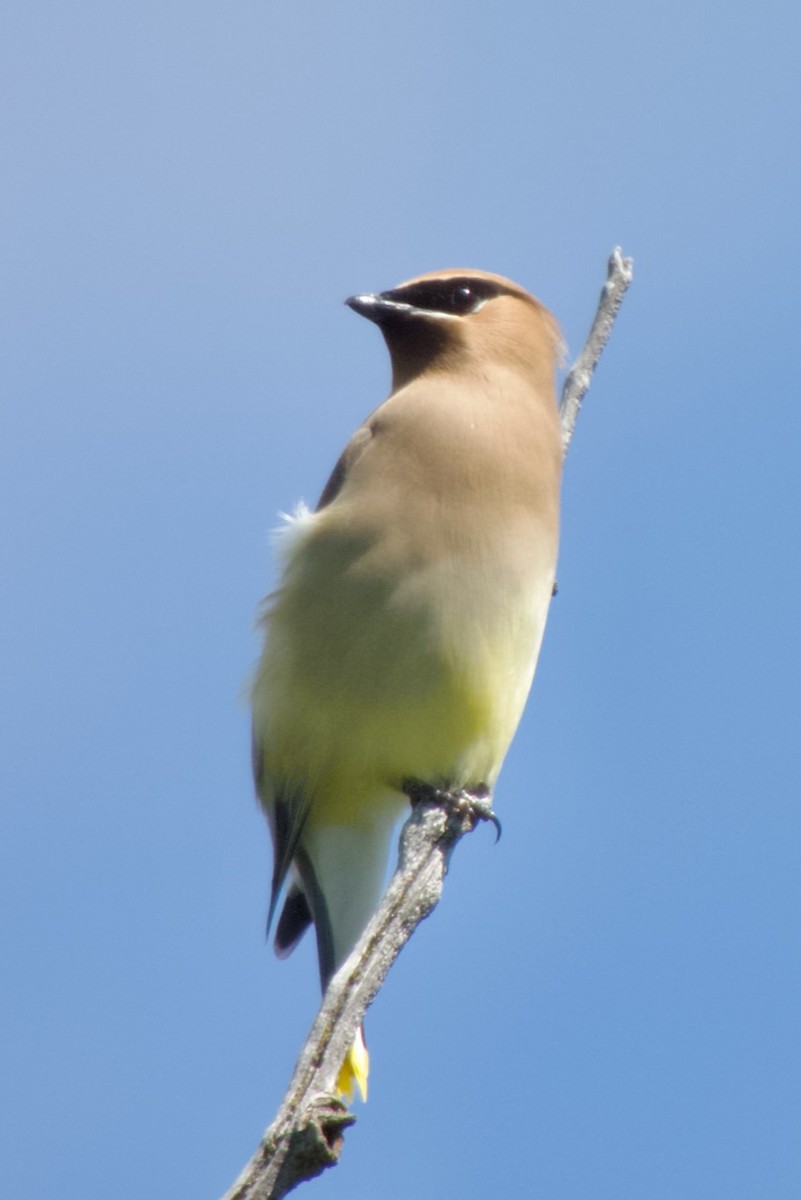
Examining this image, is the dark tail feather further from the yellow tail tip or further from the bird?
the yellow tail tip

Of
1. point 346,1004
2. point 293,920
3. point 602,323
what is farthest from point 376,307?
point 346,1004

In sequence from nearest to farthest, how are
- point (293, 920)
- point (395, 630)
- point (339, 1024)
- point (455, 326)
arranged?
point (339, 1024) → point (395, 630) → point (293, 920) → point (455, 326)

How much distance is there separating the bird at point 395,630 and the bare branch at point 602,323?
0.13 meters

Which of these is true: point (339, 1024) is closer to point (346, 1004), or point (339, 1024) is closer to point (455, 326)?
point (346, 1004)

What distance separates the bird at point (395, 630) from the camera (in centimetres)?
462

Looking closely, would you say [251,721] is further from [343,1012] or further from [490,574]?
[343,1012]

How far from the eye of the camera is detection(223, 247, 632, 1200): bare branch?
2.77 meters

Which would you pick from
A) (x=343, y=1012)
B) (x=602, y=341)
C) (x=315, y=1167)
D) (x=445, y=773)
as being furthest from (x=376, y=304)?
(x=315, y=1167)

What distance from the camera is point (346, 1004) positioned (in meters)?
3.22

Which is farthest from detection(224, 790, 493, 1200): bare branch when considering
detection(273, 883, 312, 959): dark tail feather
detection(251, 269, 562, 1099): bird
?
detection(273, 883, 312, 959): dark tail feather

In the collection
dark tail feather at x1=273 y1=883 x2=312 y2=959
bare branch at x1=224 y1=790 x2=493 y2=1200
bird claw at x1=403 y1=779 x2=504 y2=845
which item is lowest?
bare branch at x1=224 y1=790 x2=493 y2=1200

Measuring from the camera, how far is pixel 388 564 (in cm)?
466

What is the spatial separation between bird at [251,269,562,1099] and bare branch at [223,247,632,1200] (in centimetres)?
23

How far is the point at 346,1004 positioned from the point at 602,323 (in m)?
2.58
